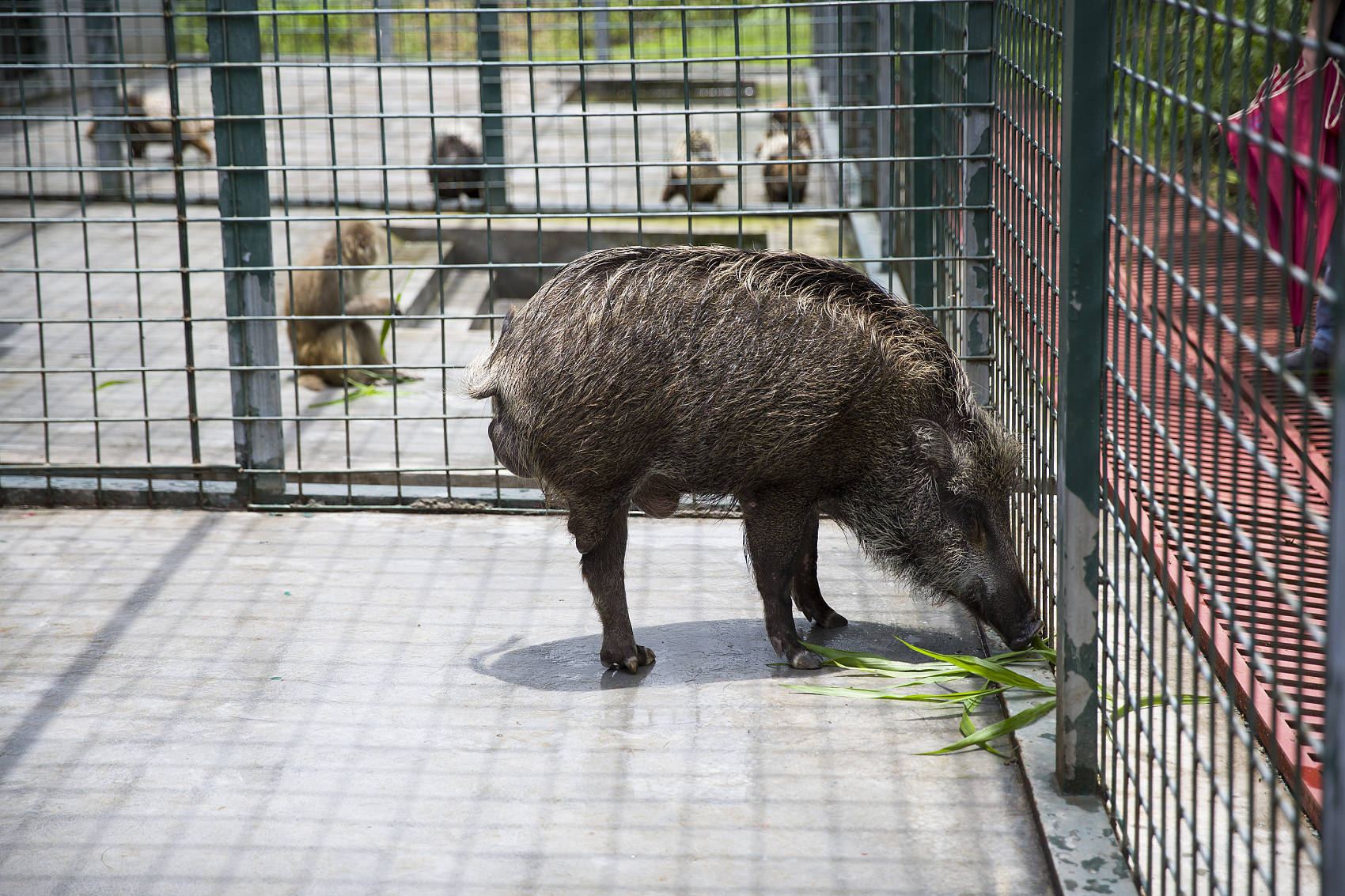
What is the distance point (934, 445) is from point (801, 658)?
26.5 inches

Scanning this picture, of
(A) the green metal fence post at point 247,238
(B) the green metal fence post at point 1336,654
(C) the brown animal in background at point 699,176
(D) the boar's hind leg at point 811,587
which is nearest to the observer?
(B) the green metal fence post at point 1336,654

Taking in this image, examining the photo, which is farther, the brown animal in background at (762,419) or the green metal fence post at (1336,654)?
the brown animal in background at (762,419)

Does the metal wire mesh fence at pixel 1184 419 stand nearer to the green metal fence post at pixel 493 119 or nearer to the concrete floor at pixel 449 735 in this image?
the concrete floor at pixel 449 735

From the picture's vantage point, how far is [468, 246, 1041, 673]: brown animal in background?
342 cm

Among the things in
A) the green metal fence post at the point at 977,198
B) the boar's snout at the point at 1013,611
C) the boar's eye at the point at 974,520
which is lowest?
the boar's snout at the point at 1013,611

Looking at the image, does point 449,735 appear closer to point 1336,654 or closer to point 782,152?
point 1336,654

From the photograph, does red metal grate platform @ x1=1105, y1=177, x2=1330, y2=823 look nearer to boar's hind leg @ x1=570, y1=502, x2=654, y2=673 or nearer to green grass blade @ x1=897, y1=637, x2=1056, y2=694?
green grass blade @ x1=897, y1=637, x2=1056, y2=694

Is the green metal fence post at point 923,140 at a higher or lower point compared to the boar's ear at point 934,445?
higher

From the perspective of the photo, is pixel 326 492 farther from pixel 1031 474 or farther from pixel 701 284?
pixel 1031 474

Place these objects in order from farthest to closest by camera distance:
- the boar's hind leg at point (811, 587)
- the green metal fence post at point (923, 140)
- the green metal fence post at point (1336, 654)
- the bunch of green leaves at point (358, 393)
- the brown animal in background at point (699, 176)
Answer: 1. the brown animal in background at point (699, 176)
2. the bunch of green leaves at point (358, 393)
3. the green metal fence post at point (923, 140)
4. the boar's hind leg at point (811, 587)
5. the green metal fence post at point (1336, 654)

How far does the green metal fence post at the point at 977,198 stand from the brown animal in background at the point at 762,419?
0.84 m

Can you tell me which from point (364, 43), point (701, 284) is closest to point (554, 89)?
point (364, 43)

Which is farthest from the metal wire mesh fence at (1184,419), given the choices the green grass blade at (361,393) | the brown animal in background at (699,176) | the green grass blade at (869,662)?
the brown animal in background at (699,176)

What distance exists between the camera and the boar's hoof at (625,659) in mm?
3662
